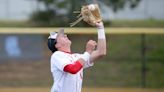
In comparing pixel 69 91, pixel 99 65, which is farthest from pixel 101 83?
pixel 69 91

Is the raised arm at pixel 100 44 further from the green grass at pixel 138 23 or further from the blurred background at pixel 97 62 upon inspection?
the green grass at pixel 138 23

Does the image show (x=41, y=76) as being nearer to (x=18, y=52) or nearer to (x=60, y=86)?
(x=18, y=52)

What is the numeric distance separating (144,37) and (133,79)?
34.6 inches

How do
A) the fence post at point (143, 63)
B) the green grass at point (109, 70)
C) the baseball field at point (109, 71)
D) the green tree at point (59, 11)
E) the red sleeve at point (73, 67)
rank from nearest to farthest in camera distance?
the red sleeve at point (73, 67) → the baseball field at point (109, 71) → the fence post at point (143, 63) → the green grass at point (109, 70) → the green tree at point (59, 11)

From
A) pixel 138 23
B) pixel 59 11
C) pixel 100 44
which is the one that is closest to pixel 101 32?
pixel 100 44

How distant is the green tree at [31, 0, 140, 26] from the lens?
51.3 ft

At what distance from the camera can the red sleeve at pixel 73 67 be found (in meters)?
6.40

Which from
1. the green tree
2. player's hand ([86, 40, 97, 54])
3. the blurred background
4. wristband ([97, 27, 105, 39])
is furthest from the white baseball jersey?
the green tree

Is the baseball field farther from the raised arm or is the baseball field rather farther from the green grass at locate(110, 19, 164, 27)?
the raised arm

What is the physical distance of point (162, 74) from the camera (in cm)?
1472

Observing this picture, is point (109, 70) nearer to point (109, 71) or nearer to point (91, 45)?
point (109, 71)

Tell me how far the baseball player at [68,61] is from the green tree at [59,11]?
341 inches

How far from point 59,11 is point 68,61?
976cm

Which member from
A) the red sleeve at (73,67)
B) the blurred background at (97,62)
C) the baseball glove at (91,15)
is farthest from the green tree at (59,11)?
the red sleeve at (73,67)
